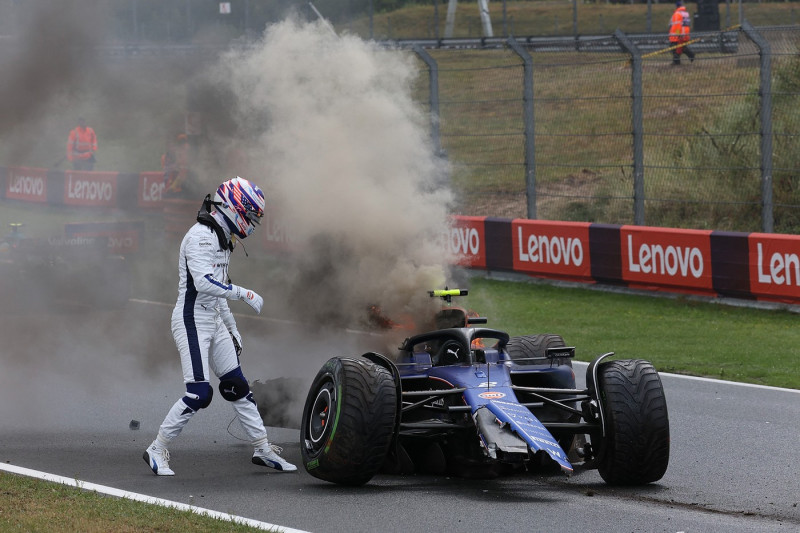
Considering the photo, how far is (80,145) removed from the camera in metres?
27.0

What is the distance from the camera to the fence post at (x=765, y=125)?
1702 centimetres

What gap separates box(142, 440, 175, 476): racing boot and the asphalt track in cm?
8

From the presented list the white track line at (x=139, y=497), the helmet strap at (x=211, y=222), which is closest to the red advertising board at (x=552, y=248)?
the helmet strap at (x=211, y=222)

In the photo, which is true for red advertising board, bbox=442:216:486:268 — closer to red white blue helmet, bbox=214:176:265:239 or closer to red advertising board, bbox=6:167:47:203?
red white blue helmet, bbox=214:176:265:239

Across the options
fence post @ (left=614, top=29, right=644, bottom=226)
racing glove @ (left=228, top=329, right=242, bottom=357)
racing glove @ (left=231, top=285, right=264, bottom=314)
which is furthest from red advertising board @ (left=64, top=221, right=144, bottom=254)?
racing glove @ (left=231, top=285, right=264, bottom=314)

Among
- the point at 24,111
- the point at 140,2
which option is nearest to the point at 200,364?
the point at 24,111

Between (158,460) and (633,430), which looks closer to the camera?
(633,430)

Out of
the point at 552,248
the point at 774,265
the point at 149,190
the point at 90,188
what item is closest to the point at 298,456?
the point at 774,265

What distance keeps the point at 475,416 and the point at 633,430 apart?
1097 mm

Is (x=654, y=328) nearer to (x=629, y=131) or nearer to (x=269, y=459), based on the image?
(x=629, y=131)

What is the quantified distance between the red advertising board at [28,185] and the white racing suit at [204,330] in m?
18.6

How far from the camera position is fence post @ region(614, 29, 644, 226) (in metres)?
18.6

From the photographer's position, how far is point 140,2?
13109 millimetres

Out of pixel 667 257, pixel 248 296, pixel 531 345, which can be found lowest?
pixel 531 345
